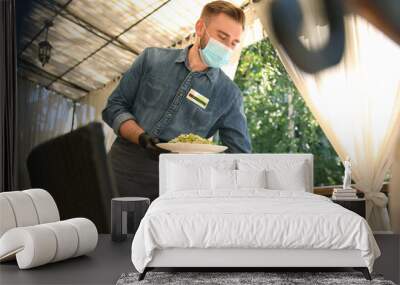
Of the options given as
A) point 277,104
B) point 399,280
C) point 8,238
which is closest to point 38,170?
point 8,238

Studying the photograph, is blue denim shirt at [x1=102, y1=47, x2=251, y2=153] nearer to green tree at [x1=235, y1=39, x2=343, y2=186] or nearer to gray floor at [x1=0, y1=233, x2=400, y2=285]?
green tree at [x1=235, y1=39, x2=343, y2=186]

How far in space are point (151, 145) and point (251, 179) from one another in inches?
54.7

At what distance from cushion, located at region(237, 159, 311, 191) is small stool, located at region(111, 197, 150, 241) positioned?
3.41 ft

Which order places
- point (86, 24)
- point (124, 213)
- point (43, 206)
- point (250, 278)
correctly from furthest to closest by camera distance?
point (86, 24) → point (124, 213) → point (43, 206) → point (250, 278)

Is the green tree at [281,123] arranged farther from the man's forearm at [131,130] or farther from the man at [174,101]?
the man's forearm at [131,130]

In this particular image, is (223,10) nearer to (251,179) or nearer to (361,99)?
(361,99)

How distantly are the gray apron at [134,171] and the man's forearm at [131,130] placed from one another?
0.17 ft

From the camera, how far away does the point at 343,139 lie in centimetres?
685

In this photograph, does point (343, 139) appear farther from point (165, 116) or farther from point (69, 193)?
point (69, 193)

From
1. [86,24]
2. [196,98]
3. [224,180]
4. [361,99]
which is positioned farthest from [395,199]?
[86,24]

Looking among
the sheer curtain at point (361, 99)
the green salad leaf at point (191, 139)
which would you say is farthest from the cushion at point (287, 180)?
the sheer curtain at point (361, 99)

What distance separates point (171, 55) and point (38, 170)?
6.30 feet

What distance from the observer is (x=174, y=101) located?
272 inches

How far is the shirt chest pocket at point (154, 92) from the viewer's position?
6.94 m
